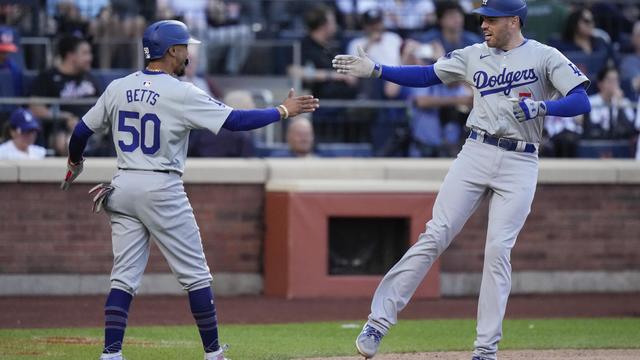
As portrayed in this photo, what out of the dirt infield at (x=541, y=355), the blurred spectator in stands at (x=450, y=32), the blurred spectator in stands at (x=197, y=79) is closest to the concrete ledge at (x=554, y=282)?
the blurred spectator in stands at (x=450, y=32)

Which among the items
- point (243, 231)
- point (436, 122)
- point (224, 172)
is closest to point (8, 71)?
point (224, 172)

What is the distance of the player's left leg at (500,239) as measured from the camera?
687 centimetres

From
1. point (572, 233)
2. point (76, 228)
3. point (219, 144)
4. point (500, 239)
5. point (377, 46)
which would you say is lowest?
point (572, 233)

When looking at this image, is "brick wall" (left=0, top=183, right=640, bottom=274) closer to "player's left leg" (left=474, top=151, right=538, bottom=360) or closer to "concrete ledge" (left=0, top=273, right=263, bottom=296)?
"concrete ledge" (left=0, top=273, right=263, bottom=296)

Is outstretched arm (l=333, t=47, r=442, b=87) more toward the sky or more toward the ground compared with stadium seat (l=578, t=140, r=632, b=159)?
more toward the sky

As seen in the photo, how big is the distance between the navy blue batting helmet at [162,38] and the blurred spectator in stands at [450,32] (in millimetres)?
7071

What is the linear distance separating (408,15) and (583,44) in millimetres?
2308

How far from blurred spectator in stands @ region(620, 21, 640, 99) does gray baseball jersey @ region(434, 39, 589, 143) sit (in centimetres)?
717

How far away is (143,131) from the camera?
6.75 meters

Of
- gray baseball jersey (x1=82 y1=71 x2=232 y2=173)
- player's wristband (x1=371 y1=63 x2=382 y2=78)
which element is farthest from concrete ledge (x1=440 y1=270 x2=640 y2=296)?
gray baseball jersey (x1=82 y1=71 x2=232 y2=173)

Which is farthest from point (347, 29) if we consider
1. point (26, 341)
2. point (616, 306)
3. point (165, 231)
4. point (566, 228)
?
point (165, 231)

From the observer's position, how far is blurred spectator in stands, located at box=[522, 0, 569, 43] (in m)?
14.9

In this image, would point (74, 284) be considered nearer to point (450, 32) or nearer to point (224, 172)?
point (224, 172)

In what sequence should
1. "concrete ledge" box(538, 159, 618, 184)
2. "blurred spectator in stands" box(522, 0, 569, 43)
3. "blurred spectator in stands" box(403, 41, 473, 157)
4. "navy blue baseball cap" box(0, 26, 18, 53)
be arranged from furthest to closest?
1. "blurred spectator in stands" box(522, 0, 569, 43)
2. "blurred spectator in stands" box(403, 41, 473, 157)
3. "navy blue baseball cap" box(0, 26, 18, 53)
4. "concrete ledge" box(538, 159, 618, 184)
